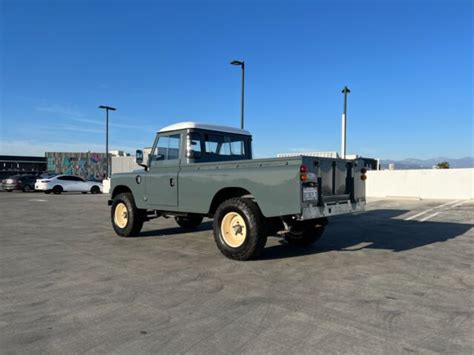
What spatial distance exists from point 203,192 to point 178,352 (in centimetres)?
439

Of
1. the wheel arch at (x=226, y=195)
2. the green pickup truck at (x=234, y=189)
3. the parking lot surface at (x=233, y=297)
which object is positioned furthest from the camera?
the wheel arch at (x=226, y=195)

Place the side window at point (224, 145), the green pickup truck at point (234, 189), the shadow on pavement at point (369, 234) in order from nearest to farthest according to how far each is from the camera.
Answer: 1. the green pickup truck at point (234, 189)
2. the shadow on pavement at point (369, 234)
3. the side window at point (224, 145)

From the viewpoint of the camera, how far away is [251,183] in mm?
6797

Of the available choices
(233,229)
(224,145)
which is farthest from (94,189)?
(233,229)

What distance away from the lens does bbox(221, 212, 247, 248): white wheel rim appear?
6984 mm

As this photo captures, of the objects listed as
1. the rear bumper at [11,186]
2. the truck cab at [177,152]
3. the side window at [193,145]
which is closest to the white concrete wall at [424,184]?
the truck cab at [177,152]

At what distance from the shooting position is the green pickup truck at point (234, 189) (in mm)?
6449

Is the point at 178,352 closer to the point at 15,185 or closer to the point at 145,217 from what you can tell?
the point at 145,217

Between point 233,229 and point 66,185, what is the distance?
92.6 feet

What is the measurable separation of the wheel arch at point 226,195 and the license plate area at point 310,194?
1.15m

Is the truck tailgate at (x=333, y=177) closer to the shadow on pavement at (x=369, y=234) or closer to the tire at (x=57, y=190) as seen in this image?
the shadow on pavement at (x=369, y=234)

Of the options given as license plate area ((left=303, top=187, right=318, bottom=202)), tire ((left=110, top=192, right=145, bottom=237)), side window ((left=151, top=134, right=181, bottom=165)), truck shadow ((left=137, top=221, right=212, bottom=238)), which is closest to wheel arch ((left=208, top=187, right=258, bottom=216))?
license plate area ((left=303, top=187, right=318, bottom=202))

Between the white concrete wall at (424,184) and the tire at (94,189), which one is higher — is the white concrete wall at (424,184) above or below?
above

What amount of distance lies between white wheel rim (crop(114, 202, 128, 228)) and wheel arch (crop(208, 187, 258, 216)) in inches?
116
